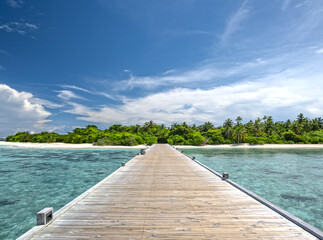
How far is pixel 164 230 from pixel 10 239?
6221 mm

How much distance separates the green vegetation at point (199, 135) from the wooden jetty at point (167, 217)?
152 ft

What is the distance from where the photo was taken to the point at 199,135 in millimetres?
58844

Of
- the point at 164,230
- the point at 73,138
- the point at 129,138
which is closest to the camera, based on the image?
the point at 164,230

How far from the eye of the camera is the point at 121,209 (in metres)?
5.27

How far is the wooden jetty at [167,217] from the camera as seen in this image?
3.97m

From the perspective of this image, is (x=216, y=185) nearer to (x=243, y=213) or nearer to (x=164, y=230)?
(x=243, y=213)

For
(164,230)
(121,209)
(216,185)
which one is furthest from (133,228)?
(216,185)

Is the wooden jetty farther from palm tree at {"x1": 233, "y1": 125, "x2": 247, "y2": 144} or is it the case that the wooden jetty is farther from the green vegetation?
palm tree at {"x1": 233, "y1": 125, "x2": 247, "y2": 144}

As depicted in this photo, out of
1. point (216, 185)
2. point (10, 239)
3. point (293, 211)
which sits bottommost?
point (293, 211)

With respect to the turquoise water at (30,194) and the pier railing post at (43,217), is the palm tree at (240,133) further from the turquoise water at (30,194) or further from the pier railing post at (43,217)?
the pier railing post at (43,217)

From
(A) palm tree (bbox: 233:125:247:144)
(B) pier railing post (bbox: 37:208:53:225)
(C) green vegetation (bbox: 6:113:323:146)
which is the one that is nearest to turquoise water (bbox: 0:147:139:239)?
(B) pier railing post (bbox: 37:208:53:225)

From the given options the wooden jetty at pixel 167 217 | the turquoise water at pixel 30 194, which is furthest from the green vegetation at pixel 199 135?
the wooden jetty at pixel 167 217

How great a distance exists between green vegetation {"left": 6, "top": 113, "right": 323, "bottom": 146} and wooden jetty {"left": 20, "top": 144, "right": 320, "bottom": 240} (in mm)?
46226

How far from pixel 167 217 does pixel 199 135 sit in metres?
55.6
